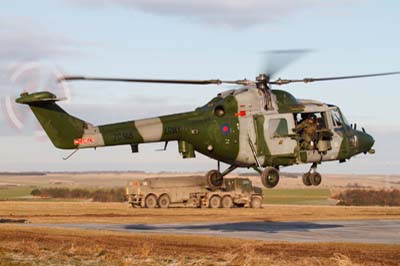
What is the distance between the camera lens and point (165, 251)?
105 ft

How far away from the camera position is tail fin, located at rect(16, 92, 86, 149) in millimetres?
28984

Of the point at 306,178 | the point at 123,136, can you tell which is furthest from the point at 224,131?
the point at 123,136

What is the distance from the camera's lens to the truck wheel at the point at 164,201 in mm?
68250

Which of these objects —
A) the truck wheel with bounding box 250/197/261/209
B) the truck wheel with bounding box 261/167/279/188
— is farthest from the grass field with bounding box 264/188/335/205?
the truck wheel with bounding box 261/167/279/188

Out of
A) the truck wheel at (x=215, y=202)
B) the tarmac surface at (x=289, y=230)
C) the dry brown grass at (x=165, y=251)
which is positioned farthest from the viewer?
the truck wheel at (x=215, y=202)

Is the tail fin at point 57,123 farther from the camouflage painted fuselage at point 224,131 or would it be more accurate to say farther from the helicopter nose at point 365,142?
the helicopter nose at point 365,142

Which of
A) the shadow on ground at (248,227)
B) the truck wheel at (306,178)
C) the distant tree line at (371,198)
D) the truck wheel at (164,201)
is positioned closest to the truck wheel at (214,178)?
the truck wheel at (306,178)

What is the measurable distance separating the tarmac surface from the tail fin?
14744mm

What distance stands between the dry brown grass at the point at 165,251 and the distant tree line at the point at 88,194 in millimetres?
70481

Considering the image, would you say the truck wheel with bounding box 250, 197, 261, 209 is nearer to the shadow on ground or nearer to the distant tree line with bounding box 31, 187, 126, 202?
the shadow on ground

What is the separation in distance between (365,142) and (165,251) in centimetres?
991

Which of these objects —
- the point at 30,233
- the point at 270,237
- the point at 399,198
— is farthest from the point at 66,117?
the point at 399,198

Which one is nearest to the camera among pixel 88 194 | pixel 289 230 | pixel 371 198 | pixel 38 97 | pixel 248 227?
pixel 38 97

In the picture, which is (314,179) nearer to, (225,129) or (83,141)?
(225,129)
